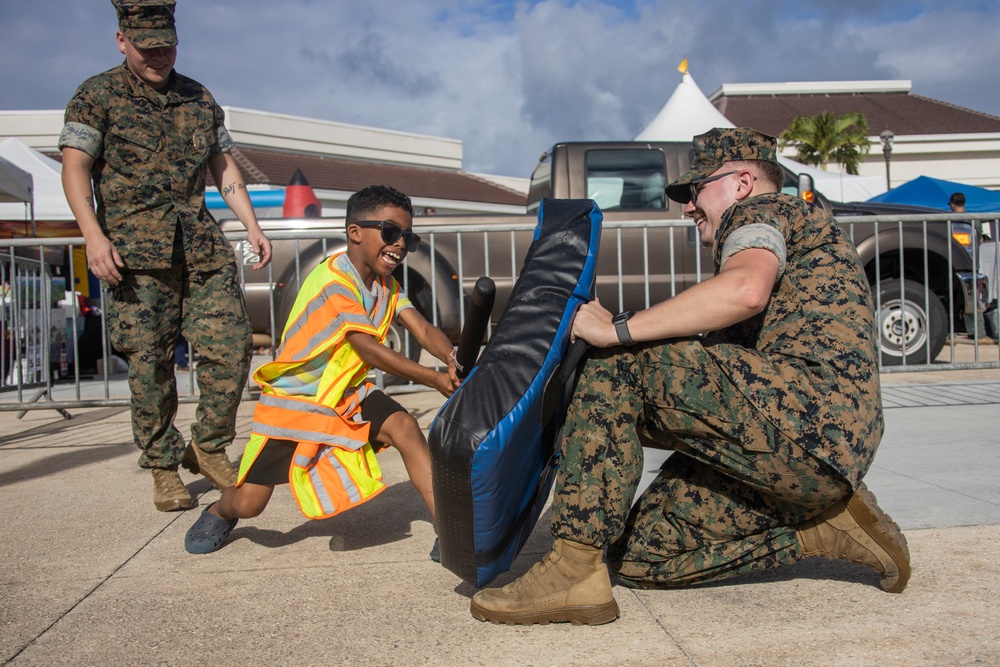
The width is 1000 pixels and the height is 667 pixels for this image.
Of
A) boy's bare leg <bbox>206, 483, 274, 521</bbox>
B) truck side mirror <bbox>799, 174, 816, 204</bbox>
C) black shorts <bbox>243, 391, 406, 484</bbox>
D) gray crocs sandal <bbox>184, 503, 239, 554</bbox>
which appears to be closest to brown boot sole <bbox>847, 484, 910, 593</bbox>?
black shorts <bbox>243, 391, 406, 484</bbox>

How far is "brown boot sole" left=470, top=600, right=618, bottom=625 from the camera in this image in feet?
7.18

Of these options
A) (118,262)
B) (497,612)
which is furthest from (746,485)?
(118,262)

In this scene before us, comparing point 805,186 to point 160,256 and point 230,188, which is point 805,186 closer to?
point 230,188

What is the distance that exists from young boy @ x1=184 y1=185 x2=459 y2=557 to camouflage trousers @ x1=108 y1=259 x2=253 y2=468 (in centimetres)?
72

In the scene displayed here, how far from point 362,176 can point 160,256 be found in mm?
26086

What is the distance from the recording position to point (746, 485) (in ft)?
7.65

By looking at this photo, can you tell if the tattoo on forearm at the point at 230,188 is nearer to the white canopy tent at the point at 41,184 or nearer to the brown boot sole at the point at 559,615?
the brown boot sole at the point at 559,615

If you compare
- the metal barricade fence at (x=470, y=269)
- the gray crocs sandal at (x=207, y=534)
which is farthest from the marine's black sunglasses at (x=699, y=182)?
the metal barricade fence at (x=470, y=269)

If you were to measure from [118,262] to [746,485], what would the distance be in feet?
8.59

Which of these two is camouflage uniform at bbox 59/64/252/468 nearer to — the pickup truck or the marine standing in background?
the marine standing in background

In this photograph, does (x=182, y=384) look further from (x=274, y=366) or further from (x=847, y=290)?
(x=847, y=290)

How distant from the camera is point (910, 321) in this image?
7.47 meters

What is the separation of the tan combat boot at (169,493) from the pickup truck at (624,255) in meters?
2.55

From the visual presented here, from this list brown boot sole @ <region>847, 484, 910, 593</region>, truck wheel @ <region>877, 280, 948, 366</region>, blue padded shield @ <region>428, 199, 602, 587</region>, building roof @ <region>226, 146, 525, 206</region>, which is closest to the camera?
blue padded shield @ <region>428, 199, 602, 587</region>
